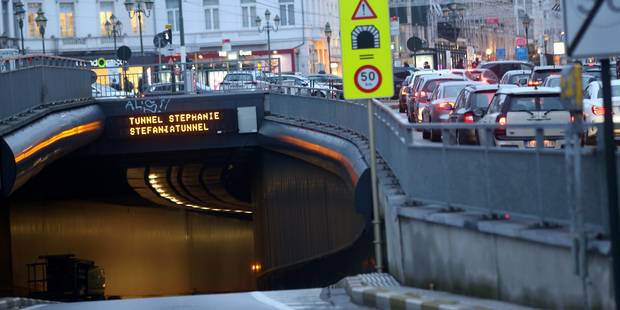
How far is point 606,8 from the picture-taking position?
9688mm

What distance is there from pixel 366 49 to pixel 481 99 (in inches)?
457

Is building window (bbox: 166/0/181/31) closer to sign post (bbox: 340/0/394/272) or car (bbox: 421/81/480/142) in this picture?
car (bbox: 421/81/480/142)

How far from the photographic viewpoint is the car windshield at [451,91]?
35006 mm

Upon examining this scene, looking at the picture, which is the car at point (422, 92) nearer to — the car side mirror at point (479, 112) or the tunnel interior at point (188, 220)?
the tunnel interior at point (188, 220)

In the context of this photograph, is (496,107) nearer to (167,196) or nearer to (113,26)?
(167,196)

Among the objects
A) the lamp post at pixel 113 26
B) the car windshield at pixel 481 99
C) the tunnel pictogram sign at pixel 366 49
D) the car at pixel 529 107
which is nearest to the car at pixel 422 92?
the car windshield at pixel 481 99

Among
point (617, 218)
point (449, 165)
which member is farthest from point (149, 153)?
point (617, 218)

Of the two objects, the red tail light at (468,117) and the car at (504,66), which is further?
the car at (504,66)

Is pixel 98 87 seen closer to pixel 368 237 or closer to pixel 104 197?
pixel 104 197

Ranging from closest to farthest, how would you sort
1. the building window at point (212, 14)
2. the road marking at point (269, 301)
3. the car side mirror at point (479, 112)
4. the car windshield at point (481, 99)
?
the road marking at point (269, 301) < the car side mirror at point (479, 112) < the car windshield at point (481, 99) < the building window at point (212, 14)

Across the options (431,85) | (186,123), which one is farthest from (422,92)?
(186,123)

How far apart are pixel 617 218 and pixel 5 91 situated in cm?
1648

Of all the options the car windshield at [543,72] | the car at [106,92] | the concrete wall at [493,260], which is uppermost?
the car at [106,92]

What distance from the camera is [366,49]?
17641 mm
